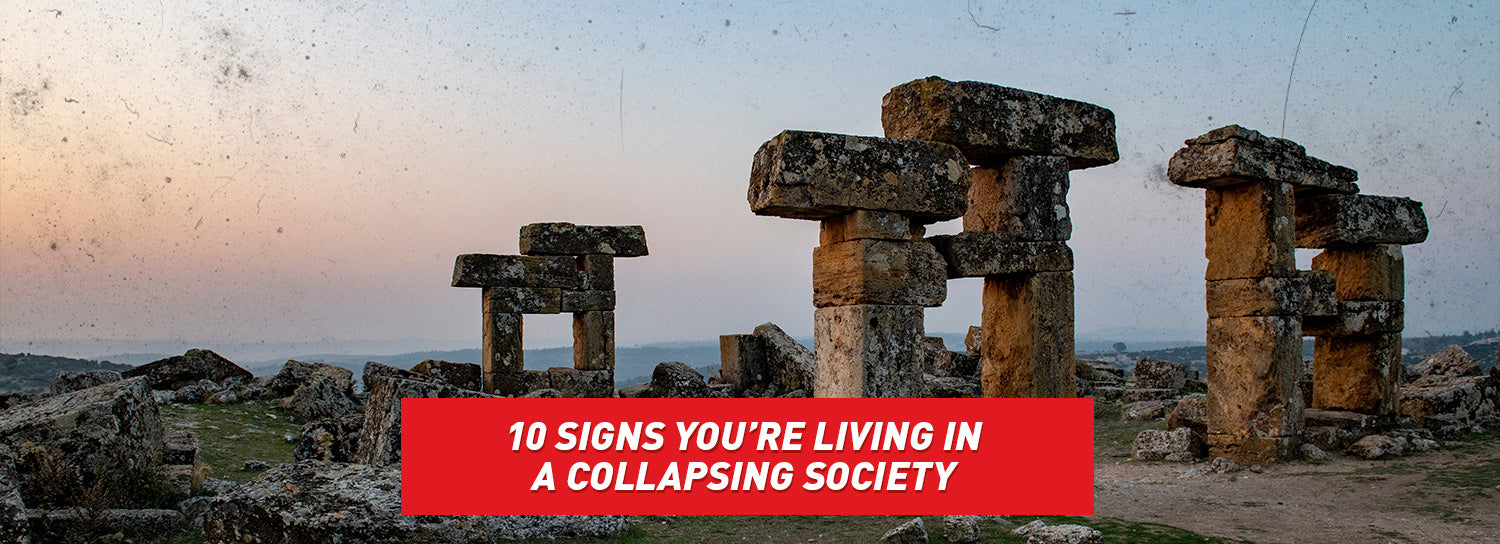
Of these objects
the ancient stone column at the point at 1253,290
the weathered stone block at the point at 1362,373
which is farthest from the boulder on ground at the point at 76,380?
the weathered stone block at the point at 1362,373

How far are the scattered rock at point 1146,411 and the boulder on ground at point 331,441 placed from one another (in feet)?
34.5

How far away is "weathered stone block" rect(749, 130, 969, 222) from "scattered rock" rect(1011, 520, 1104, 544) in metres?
2.61

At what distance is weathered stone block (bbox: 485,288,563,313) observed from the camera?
16125 millimetres

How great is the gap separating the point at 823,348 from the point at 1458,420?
944cm

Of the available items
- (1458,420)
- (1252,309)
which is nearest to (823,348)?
(1252,309)

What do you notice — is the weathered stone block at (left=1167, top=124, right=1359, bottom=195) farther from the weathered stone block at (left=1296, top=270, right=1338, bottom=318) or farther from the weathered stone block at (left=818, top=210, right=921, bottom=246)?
the weathered stone block at (left=818, top=210, right=921, bottom=246)

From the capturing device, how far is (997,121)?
9.11m

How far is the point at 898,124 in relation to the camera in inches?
361

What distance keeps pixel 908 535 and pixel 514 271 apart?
1084 cm

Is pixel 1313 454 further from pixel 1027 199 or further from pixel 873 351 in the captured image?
pixel 873 351

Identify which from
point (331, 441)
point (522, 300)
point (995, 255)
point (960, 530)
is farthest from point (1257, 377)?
point (522, 300)

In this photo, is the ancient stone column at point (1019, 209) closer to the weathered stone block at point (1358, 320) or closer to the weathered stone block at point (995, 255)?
the weathered stone block at point (995, 255)

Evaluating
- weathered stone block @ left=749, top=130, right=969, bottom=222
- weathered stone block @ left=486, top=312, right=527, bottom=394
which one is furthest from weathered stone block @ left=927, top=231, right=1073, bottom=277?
weathered stone block @ left=486, top=312, right=527, bottom=394

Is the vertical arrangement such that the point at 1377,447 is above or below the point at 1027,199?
below
